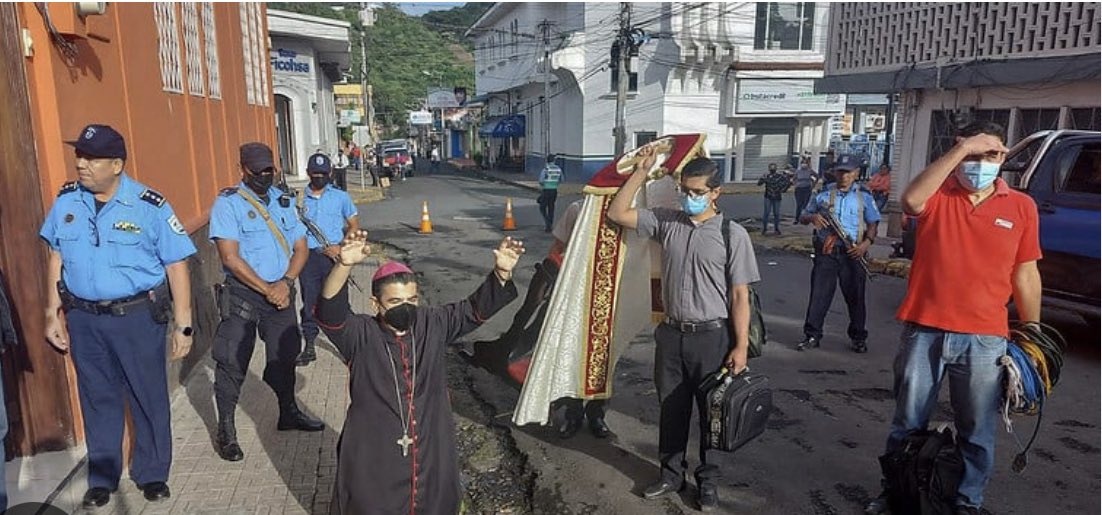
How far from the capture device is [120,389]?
3.75 meters

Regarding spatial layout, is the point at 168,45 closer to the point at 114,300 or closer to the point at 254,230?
the point at 254,230

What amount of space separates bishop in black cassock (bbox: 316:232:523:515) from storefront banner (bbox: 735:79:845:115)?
2495cm

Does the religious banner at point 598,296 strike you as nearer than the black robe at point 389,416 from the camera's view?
No

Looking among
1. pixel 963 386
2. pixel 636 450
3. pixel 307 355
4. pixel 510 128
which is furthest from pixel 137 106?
pixel 510 128

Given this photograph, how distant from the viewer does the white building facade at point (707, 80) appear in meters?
25.6

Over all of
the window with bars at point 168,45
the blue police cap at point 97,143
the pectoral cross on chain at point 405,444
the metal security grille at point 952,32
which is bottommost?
the pectoral cross on chain at point 405,444

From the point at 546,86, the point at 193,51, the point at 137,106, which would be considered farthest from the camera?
the point at 546,86

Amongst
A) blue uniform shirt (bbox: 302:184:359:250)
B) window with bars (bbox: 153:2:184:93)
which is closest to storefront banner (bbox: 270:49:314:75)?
window with bars (bbox: 153:2:184:93)

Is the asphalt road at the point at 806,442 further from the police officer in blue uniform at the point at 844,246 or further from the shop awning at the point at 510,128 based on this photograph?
the shop awning at the point at 510,128

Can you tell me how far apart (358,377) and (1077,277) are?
6.42 m

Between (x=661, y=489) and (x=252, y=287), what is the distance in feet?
8.75

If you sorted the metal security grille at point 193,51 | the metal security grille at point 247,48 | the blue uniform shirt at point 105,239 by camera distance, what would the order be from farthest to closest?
1. the metal security grille at point 247,48
2. the metal security grille at point 193,51
3. the blue uniform shirt at point 105,239

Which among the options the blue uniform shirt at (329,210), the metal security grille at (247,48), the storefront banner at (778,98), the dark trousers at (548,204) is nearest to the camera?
the blue uniform shirt at (329,210)

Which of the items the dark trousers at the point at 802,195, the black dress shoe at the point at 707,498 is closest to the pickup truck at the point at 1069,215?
the black dress shoe at the point at 707,498
